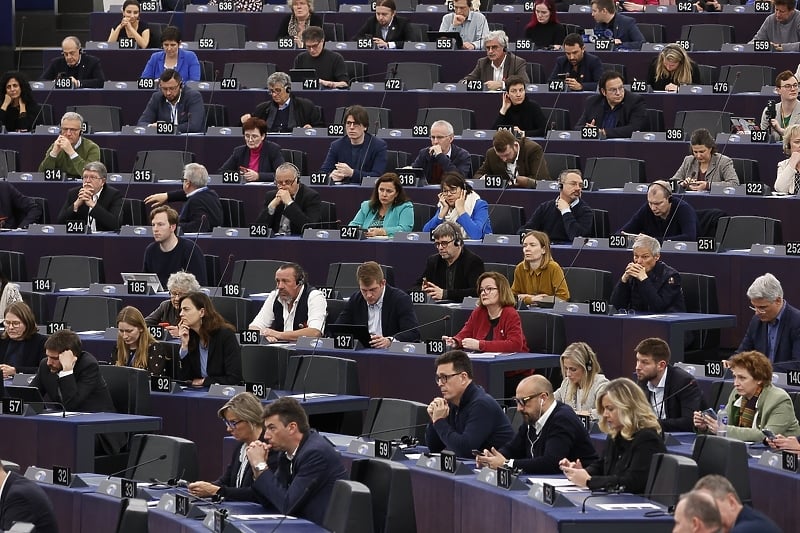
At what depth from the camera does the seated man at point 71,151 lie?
11.6m

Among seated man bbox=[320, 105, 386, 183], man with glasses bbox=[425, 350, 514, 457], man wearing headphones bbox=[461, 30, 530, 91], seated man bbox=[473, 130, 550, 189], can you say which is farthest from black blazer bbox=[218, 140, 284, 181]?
man with glasses bbox=[425, 350, 514, 457]

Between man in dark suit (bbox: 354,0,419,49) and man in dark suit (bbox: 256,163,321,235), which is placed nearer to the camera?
man in dark suit (bbox: 256,163,321,235)

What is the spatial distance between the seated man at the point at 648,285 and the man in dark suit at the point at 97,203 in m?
3.55

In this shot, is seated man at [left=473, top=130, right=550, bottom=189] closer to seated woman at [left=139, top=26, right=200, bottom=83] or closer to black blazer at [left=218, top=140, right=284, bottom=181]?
black blazer at [left=218, top=140, right=284, bottom=181]

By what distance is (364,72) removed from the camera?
508 inches

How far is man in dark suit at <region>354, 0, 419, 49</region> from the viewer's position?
1298 centimetres

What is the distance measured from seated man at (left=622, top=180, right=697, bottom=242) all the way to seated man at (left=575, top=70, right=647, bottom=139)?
1476mm

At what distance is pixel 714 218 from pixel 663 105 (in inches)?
77.4

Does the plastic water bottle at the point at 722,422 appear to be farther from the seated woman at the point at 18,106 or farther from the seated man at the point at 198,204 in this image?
the seated woman at the point at 18,106

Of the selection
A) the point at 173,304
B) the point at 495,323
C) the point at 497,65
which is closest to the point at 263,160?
the point at 497,65

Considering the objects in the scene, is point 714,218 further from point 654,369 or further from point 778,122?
point 654,369

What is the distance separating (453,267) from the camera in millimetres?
9344

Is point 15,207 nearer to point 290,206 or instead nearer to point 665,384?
point 290,206

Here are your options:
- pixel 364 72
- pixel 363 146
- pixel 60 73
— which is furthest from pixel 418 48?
pixel 60 73
